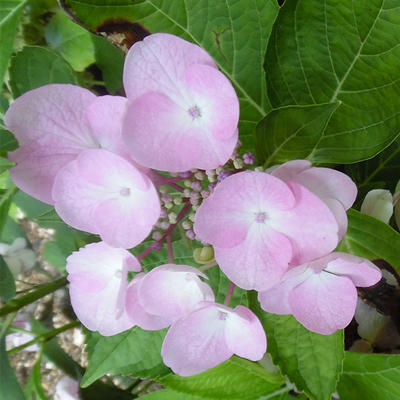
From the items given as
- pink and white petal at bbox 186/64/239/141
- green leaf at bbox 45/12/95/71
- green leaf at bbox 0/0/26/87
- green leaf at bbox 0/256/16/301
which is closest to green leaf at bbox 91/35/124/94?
green leaf at bbox 45/12/95/71

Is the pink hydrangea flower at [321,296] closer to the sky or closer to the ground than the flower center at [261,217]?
closer to the ground

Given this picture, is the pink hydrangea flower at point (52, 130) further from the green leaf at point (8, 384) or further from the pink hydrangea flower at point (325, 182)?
the green leaf at point (8, 384)

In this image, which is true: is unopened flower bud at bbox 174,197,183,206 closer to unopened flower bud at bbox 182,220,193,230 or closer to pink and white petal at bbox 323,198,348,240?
unopened flower bud at bbox 182,220,193,230

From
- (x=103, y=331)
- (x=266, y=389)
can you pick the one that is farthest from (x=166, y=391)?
(x=103, y=331)

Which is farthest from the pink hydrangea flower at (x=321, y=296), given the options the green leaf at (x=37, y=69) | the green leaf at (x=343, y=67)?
the green leaf at (x=37, y=69)

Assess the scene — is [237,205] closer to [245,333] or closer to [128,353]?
[245,333]

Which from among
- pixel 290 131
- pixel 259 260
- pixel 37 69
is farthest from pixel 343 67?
pixel 37 69

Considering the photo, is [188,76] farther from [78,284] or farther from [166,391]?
[166,391]
